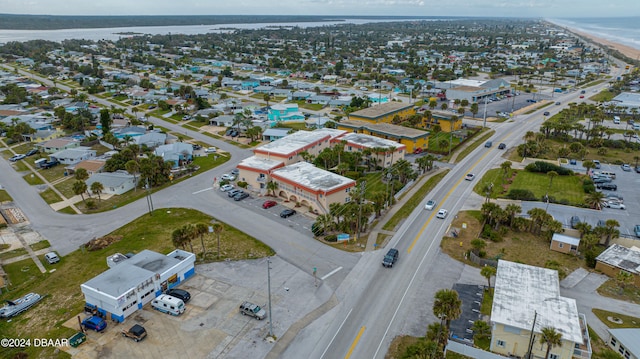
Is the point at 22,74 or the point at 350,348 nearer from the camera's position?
the point at 350,348

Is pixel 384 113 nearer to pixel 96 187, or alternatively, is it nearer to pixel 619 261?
pixel 619 261

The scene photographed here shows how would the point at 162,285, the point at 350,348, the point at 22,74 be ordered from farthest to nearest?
the point at 22,74, the point at 162,285, the point at 350,348

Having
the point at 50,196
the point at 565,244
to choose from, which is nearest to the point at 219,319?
the point at 565,244

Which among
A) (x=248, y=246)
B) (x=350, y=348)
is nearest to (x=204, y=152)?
(x=248, y=246)

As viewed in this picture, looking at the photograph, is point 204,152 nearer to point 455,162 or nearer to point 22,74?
point 455,162

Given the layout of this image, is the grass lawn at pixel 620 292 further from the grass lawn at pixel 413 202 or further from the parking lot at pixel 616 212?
the grass lawn at pixel 413 202

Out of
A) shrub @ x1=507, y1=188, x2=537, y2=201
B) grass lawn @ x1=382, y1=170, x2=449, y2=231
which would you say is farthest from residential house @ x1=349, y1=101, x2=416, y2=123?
shrub @ x1=507, y1=188, x2=537, y2=201
